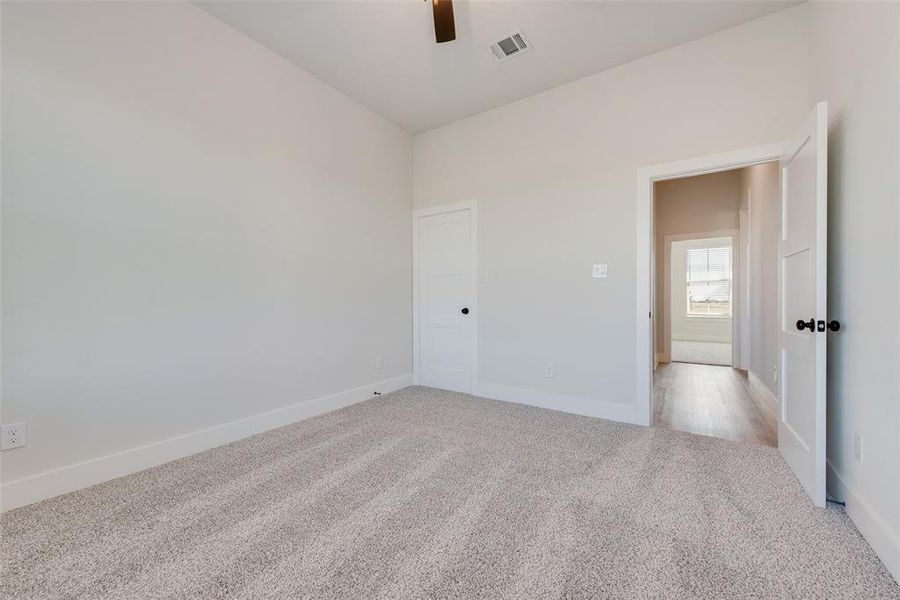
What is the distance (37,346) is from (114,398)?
0.43 metres

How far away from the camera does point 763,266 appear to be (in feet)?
13.1

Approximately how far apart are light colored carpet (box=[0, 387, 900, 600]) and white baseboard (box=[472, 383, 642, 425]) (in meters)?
0.49

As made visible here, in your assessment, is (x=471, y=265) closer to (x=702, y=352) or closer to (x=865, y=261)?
(x=865, y=261)

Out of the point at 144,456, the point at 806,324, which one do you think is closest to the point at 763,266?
the point at 806,324

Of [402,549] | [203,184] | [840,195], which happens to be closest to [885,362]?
[840,195]

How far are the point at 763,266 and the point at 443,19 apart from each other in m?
4.31

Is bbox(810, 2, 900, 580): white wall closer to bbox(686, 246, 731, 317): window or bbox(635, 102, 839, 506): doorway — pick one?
bbox(635, 102, 839, 506): doorway

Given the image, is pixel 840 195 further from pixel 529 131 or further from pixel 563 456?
pixel 529 131

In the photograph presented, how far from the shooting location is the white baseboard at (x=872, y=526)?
125cm

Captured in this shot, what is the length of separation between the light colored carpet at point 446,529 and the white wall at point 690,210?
3831 millimetres

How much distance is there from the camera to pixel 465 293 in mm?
3730

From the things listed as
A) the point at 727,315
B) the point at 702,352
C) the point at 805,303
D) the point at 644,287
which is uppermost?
the point at 644,287

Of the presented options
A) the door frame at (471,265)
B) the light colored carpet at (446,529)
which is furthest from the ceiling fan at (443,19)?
the light colored carpet at (446,529)

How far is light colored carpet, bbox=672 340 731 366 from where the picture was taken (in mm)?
5719
